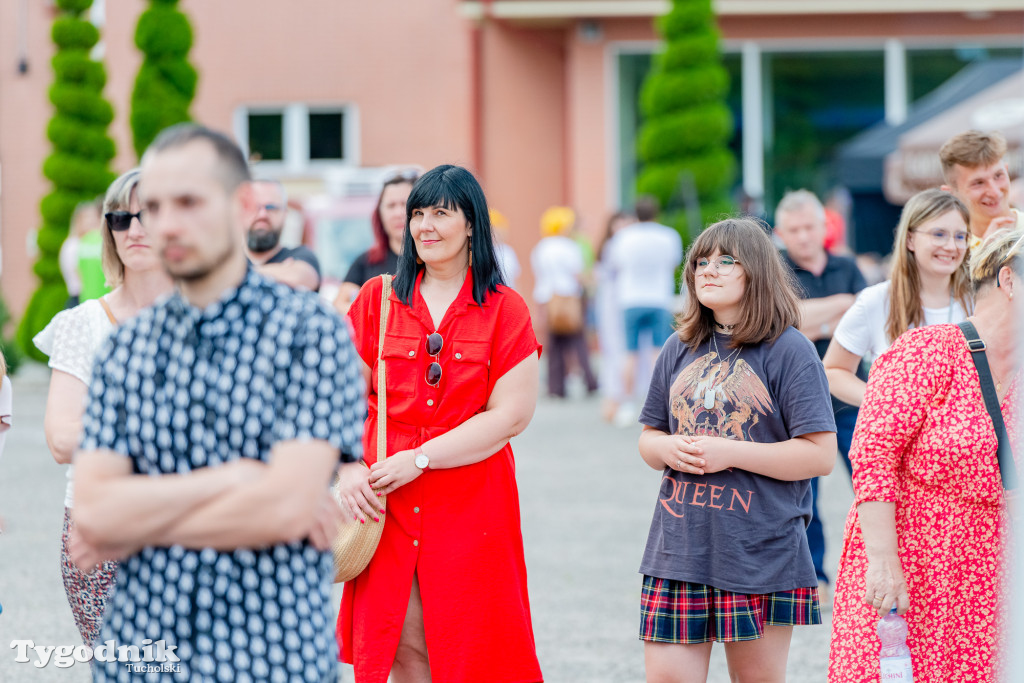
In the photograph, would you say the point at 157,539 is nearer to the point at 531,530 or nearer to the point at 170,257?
the point at 170,257

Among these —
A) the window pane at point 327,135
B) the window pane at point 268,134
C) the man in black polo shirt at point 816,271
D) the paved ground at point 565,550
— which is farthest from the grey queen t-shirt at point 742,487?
the window pane at point 268,134

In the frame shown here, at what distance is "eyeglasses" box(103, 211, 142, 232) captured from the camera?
3486mm

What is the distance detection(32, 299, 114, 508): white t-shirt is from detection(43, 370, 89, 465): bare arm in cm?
3

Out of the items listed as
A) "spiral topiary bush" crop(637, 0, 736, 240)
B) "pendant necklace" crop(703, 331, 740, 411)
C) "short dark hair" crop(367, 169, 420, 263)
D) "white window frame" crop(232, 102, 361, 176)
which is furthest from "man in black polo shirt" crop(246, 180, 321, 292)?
"white window frame" crop(232, 102, 361, 176)

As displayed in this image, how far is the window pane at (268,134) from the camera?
69.0ft

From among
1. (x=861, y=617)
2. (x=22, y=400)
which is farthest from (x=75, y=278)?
(x=861, y=617)

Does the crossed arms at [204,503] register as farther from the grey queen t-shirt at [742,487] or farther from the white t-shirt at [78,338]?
the grey queen t-shirt at [742,487]

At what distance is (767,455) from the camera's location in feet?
11.8

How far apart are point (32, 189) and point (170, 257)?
68.5ft

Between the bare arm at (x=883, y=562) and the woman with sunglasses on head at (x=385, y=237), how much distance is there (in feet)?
8.45

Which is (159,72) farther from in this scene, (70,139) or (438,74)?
(438,74)

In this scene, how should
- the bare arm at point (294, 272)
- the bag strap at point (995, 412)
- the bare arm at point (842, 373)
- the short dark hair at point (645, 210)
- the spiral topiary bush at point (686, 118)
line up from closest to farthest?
the bag strap at point (995, 412) → the bare arm at point (842, 373) → the bare arm at point (294, 272) → the short dark hair at point (645, 210) → the spiral topiary bush at point (686, 118)

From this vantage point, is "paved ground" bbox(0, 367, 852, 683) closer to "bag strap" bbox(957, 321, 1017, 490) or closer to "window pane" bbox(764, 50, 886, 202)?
"bag strap" bbox(957, 321, 1017, 490)

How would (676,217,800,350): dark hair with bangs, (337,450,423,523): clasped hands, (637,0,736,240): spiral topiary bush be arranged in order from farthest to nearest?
1. (637,0,736,240): spiral topiary bush
2. (676,217,800,350): dark hair with bangs
3. (337,450,423,523): clasped hands
